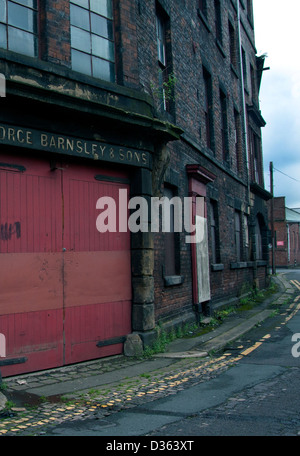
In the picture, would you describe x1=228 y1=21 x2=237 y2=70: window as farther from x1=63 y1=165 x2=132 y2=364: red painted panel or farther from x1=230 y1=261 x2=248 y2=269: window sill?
x1=63 y1=165 x2=132 y2=364: red painted panel

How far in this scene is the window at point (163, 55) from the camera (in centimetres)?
1034

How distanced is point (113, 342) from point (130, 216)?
227 centimetres

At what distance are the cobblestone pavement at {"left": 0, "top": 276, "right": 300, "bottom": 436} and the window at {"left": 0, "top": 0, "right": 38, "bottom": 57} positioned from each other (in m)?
4.92

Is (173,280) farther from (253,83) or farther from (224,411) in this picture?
(253,83)

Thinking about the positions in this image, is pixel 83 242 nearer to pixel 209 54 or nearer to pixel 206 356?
pixel 206 356

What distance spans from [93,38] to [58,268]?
4.15 m

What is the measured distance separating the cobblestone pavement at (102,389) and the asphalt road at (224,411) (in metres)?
0.17

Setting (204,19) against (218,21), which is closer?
(204,19)

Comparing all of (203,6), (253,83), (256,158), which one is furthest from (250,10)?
(203,6)

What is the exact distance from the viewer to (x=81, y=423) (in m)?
4.47

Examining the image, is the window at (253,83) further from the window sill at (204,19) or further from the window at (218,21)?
the window sill at (204,19)

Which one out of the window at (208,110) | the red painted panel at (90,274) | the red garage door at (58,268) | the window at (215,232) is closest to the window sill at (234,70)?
the window at (208,110)

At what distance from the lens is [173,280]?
384 inches
